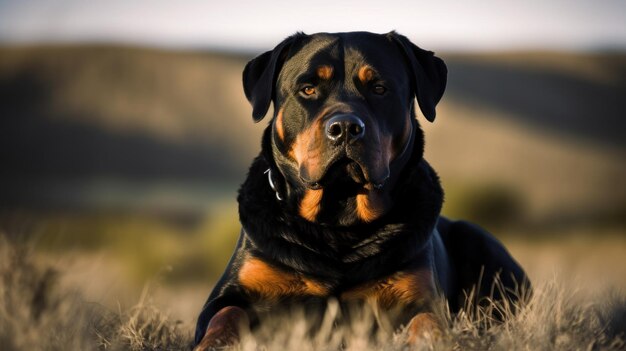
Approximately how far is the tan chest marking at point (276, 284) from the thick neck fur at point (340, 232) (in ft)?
0.14

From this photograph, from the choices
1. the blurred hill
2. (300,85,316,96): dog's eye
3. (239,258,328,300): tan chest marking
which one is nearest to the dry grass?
(239,258,328,300): tan chest marking

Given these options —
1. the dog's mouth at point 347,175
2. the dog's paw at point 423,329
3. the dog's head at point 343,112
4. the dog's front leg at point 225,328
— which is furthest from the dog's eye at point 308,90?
the dog's paw at point 423,329

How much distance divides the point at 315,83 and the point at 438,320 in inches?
54.1

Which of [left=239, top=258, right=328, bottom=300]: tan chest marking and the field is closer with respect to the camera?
the field

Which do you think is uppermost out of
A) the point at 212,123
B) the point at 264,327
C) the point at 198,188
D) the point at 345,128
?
the point at 345,128

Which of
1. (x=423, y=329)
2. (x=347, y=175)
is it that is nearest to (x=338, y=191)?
(x=347, y=175)

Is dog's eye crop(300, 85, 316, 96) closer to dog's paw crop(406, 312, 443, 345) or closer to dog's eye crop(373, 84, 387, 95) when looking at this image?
dog's eye crop(373, 84, 387, 95)

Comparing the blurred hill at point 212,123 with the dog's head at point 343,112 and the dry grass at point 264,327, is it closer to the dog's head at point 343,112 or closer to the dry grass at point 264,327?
the dog's head at point 343,112

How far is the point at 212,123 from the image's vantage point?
39.8 meters

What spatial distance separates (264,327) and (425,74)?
168cm

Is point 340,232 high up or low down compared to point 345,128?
down

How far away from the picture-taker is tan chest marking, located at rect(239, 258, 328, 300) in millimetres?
3760

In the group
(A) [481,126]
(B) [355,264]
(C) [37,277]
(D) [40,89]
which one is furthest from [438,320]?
(D) [40,89]

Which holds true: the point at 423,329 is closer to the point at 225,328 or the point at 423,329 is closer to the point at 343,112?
the point at 225,328
